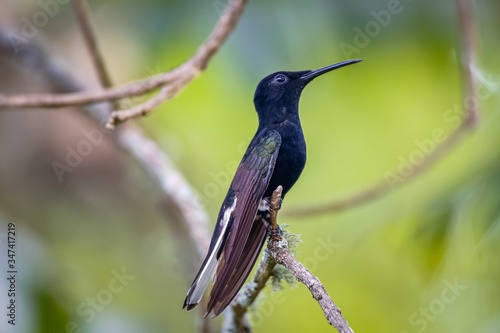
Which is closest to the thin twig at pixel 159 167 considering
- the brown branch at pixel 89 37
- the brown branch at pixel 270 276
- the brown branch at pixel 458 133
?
the brown branch at pixel 89 37

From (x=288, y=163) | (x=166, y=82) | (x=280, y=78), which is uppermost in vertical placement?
(x=166, y=82)

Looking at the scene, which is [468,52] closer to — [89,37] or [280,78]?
[280,78]

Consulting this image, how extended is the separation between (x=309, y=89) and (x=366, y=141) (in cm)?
110

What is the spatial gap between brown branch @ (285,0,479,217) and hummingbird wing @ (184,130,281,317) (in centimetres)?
157

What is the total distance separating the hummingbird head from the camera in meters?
3.00

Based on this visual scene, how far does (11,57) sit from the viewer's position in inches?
199

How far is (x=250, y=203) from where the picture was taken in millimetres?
2494

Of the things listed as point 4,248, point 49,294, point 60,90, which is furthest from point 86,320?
point 60,90

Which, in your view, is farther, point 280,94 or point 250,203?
point 280,94

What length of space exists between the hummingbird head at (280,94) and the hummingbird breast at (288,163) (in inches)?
8.5

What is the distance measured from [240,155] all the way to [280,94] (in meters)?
2.65

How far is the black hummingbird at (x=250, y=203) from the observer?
2.35 m

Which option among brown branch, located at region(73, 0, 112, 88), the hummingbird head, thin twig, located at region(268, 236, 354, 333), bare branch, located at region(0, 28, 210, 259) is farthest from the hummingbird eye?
brown branch, located at region(73, 0, 112, 88)

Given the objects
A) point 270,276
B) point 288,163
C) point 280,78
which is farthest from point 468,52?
point 270,276
